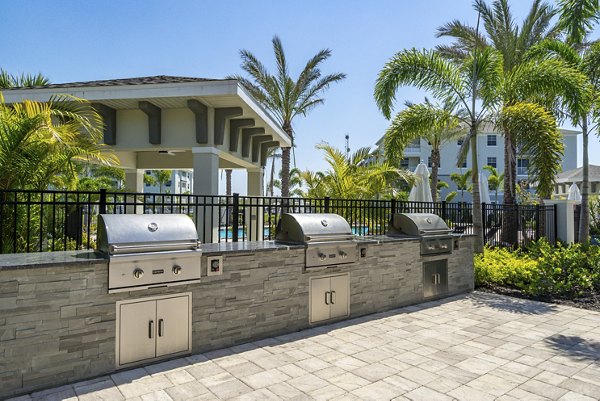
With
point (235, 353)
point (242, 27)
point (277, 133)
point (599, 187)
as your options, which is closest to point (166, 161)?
point (277, 133)

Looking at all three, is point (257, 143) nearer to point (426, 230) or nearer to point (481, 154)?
point (426, 230)

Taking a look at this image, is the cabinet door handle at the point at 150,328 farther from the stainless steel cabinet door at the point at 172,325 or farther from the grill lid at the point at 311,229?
the grill lid at the point at 311,229

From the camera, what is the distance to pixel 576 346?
4.37m

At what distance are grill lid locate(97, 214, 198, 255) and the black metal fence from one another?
838 millimetres

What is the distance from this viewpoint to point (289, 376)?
3.47 m

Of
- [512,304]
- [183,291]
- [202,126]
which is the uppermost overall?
[202,126]

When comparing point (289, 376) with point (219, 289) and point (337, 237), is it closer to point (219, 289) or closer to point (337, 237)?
point (219, 289)

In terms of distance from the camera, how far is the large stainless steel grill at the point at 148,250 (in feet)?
11.2

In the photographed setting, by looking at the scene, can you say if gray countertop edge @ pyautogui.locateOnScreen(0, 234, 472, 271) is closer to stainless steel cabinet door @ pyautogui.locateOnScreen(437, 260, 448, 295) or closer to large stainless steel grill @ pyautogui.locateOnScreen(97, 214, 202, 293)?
large stainless steel grill @ pyautogui.locateOnScreen(97, 214, 202, 293)

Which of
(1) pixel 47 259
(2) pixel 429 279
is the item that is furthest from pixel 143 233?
(2) pixel 429 279

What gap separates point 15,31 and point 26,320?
760 cm

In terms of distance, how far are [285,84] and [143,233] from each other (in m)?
14.4

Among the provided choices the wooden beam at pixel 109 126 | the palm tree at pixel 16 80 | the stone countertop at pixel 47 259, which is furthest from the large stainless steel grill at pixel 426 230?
the palm tree at pixel 16 80

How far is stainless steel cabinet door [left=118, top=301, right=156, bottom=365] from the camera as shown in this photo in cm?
348
